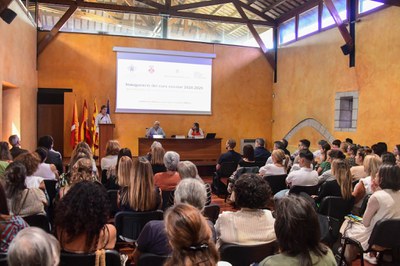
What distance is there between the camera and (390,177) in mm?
2666

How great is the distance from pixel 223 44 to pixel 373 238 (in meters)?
8.59

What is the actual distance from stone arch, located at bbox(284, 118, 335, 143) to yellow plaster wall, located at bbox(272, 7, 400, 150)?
0.11 metres

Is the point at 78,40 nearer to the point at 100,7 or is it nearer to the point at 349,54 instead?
the point at 100,7

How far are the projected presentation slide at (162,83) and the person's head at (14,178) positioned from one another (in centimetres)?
704

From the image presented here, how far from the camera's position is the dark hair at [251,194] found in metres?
2.12

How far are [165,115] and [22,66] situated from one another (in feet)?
12.8

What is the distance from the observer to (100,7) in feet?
29.6

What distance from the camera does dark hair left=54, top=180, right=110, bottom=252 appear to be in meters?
1.66

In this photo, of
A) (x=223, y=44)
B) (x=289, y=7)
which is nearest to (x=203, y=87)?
(x=223, y=44)

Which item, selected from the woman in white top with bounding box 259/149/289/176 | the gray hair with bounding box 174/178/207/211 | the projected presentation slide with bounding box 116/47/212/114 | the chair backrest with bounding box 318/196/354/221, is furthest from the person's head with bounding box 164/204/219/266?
the projected presentation slide with bounding box 116/47/212/114

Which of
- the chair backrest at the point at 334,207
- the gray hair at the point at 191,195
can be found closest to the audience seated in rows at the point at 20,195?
the gray hair at the point at 191,195

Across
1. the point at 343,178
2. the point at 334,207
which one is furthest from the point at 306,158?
the point at 334,207

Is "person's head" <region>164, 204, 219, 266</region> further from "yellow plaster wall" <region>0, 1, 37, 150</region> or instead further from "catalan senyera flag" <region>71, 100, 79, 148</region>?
"catalan senyera flag" <region>71, 100, 79, 148</region>

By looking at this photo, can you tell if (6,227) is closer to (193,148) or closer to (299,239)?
(299,239)
